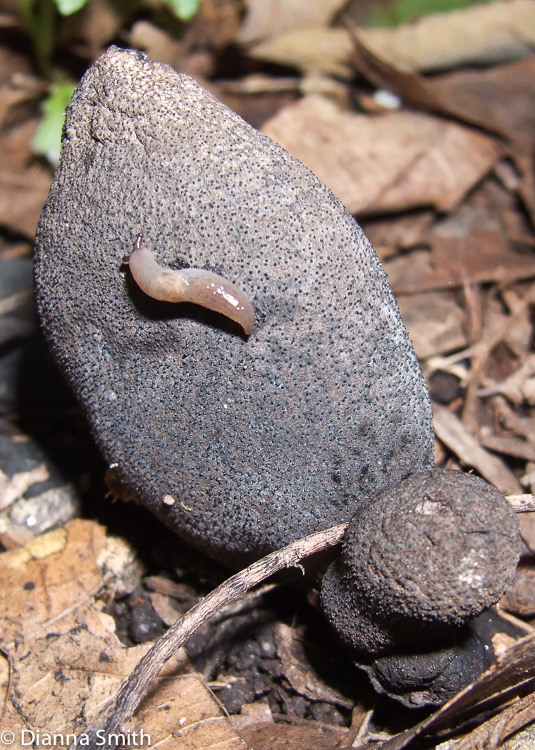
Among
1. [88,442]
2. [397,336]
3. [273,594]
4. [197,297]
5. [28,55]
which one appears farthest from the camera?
[28,55]

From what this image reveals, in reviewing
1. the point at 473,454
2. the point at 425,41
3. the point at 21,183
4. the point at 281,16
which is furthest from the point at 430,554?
the point at 281,16

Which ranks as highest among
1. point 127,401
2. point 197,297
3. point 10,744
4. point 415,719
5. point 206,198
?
point 206,198

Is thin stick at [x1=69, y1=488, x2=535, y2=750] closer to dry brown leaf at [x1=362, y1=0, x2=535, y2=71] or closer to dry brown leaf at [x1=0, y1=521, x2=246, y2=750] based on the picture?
dry brown leaf at [x1=0, y1=521, x2=246, y2=750]

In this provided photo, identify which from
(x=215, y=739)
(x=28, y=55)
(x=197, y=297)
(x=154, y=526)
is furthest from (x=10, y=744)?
(x=28, y=55)

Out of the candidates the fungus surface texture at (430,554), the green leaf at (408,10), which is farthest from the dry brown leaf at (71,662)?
the green leaf at (408,10)

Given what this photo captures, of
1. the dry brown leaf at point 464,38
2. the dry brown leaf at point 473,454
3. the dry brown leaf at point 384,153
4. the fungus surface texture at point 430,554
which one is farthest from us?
the dry brown leaf at point 464,38

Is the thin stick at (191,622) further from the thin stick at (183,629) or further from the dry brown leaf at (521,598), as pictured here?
the dry brown leaf at (521,598)

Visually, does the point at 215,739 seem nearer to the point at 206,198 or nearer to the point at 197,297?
the point at 197,297
